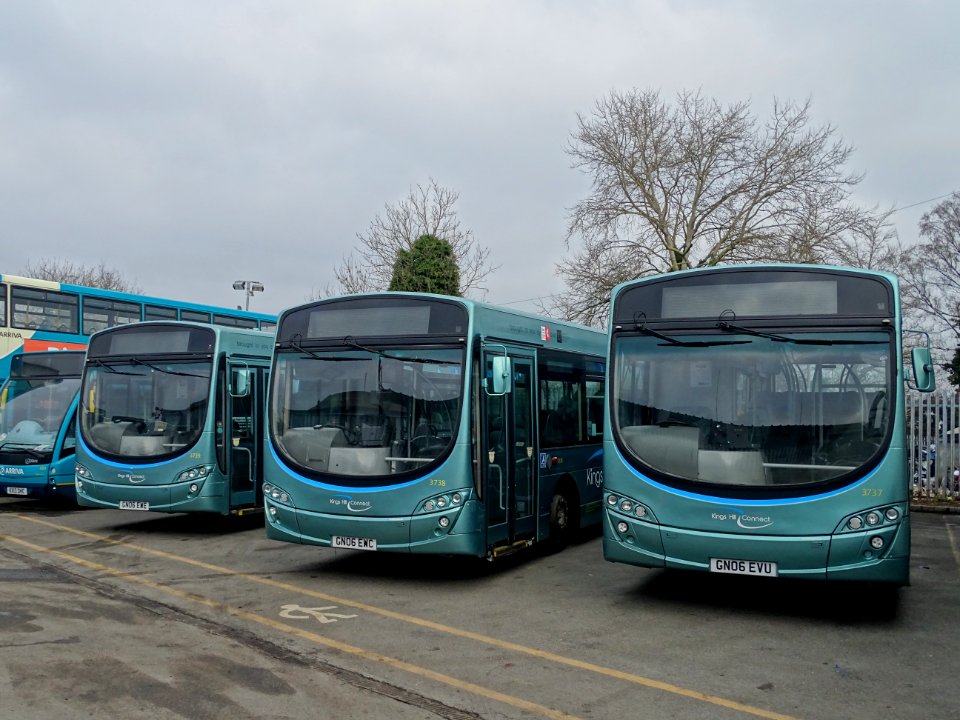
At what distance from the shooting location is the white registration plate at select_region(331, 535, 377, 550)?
9148mm

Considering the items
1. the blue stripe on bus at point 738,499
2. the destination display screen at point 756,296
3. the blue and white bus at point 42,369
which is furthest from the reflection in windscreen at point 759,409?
the blue and white bus at point 42,369

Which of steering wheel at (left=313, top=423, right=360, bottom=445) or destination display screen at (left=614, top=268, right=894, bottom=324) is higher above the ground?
destination display screen at (left=614, top=268, right=894, bottom=324)

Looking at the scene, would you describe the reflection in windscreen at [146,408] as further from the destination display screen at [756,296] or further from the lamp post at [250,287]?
the lamp post at [250,287]

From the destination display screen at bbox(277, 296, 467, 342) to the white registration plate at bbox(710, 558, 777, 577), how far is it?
336cm

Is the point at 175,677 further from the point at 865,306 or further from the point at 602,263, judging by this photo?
the point at 602,263

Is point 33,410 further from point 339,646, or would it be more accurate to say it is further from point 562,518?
point 339,646

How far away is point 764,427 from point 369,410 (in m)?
3.89

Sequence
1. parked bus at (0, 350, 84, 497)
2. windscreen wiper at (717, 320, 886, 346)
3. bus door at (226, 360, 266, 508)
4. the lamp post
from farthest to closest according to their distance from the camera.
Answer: the lamp post
parked bus at (0, 350, 84, 497)
bus door at (226, 360, 266, 508)
windscreen wiper at (717, 320, 886, 346)

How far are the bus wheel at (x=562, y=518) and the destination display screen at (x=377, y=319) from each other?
10.2 feet

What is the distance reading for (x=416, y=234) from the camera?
33156 mm

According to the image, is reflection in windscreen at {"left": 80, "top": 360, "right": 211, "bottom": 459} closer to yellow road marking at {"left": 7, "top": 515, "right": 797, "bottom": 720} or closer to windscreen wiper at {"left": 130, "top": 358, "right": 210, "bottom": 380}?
windscreen wiper at {"left": 130, "top": 358, "right": 210, "bottom": 380}

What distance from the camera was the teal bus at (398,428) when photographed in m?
9.07

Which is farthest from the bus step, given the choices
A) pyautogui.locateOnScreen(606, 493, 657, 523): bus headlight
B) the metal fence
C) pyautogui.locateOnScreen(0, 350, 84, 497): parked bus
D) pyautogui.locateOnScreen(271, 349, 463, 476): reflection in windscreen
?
the metal fence

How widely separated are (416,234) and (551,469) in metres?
22.9
